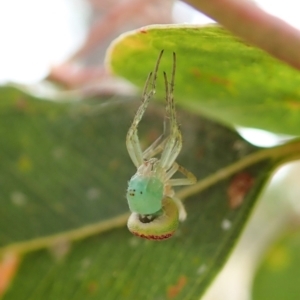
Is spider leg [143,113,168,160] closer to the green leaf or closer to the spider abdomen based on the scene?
the spider abdomen

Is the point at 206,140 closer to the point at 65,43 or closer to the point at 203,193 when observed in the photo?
the point at 203,193

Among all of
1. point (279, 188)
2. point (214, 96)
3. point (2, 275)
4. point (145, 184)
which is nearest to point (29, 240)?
point (2, 275)

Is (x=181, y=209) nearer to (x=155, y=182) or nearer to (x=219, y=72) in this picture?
(x=155, y=182)

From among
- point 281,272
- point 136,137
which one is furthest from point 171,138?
point 281,272

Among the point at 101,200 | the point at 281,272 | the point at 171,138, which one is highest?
the point at 171,138

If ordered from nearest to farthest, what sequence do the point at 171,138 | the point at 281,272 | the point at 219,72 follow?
the point at 219,72
the point at 171,138
the point at 281,272

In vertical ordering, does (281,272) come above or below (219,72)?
below

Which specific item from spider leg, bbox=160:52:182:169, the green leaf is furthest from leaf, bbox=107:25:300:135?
the green leaf
